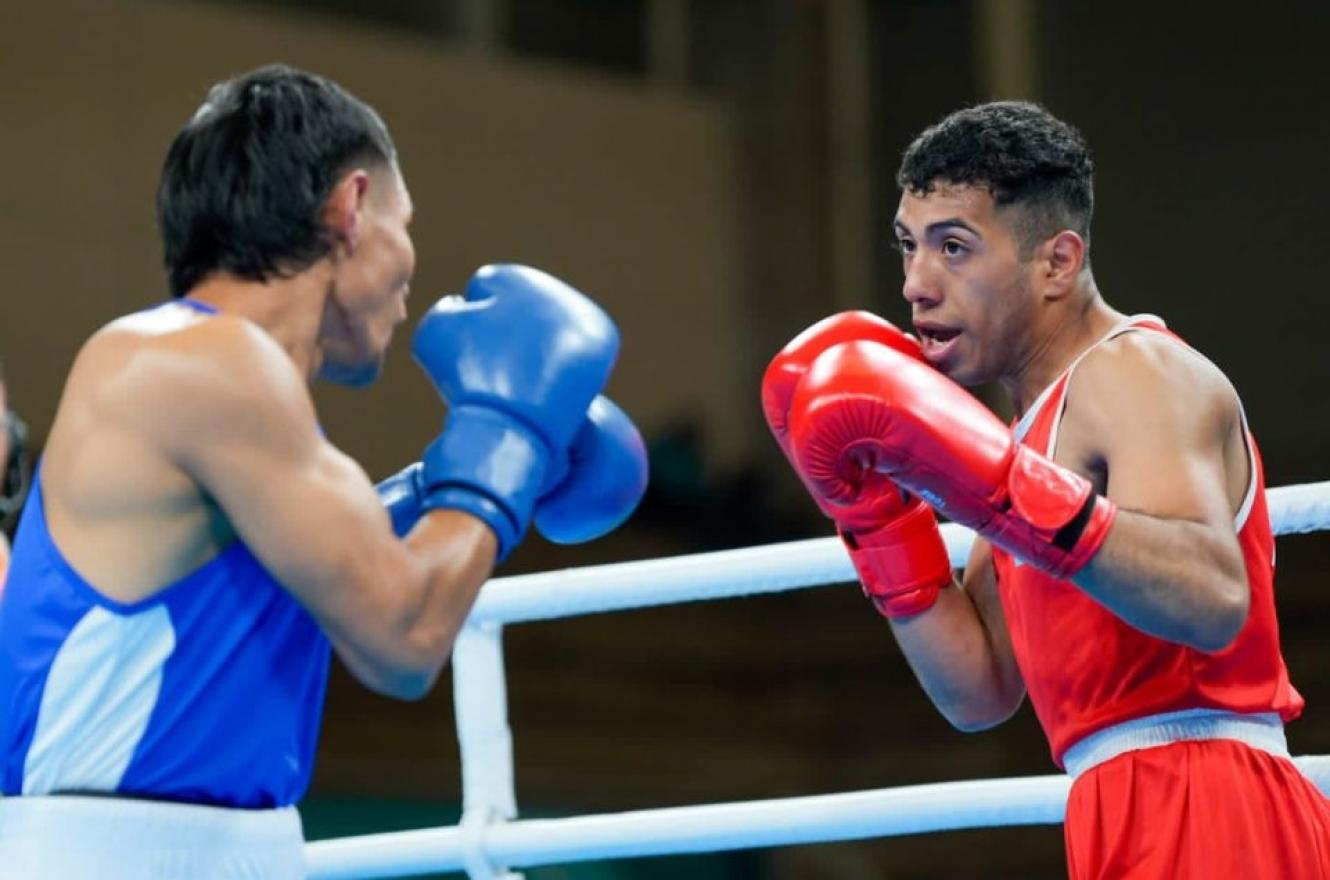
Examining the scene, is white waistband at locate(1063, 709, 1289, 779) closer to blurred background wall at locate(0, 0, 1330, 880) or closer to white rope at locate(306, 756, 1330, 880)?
white rope at locate(306, 756, 1330, 880)

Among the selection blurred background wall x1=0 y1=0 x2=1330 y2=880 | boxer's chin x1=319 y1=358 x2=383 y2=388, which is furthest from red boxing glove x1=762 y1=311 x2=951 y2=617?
blurred background wall x1=0 y1=0 x2=1330 y2=880

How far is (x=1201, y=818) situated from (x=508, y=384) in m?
0.71

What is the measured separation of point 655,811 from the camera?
2.08 meters

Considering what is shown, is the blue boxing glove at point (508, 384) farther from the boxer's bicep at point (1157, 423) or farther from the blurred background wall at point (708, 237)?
the blurred background wall at point (708, 237)

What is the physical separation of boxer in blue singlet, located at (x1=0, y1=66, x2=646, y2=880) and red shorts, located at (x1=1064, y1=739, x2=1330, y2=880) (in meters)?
0.60

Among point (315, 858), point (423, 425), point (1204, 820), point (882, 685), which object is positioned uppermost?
point (1204, 820)

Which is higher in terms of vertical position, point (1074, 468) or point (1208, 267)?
point (1074, 468)

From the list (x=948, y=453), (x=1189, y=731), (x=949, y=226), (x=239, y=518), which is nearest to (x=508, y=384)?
(x=239, y=518)

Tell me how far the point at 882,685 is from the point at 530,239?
2365 mm

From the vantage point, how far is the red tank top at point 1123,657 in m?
1.66

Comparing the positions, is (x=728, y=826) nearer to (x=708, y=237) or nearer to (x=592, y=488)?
(x=592, y=488)

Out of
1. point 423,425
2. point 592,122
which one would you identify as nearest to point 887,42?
point 592,122

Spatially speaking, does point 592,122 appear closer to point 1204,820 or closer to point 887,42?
point 887,42

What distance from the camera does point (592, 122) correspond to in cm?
794
